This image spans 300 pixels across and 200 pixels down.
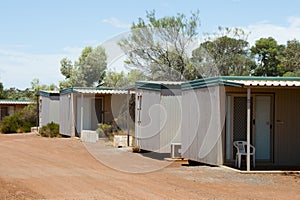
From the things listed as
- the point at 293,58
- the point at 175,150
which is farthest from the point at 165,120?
the point at 293,58

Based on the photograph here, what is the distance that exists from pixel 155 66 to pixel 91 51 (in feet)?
44.8

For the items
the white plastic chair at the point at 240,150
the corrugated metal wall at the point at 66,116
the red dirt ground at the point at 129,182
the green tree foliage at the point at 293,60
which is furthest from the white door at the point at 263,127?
the green tree foliage at the point at 293,60

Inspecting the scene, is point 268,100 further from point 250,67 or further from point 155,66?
point 250,67

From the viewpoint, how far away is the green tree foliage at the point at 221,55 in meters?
34.6

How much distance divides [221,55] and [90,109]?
1130cm

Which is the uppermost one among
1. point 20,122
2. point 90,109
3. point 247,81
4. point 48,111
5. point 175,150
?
point 247,81

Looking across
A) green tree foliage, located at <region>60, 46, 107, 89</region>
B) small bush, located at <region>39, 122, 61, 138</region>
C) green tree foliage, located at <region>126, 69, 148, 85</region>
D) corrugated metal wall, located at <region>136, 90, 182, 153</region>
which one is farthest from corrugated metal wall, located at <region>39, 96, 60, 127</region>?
corrugated metal wall, located at <region>136, 90, 182, 153</region>

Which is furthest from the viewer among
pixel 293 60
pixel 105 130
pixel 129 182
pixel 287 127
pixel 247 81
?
pixel 293 60

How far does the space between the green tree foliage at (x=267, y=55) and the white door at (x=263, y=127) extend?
27660 millimetres

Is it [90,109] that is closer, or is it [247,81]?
[247,81]

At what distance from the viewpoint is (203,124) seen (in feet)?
A: 50.5

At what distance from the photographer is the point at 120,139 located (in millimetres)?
22094

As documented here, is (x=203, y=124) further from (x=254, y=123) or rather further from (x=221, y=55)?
(x=221, y=55)

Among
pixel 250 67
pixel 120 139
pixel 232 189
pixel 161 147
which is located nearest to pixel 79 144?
pixel 120 139
